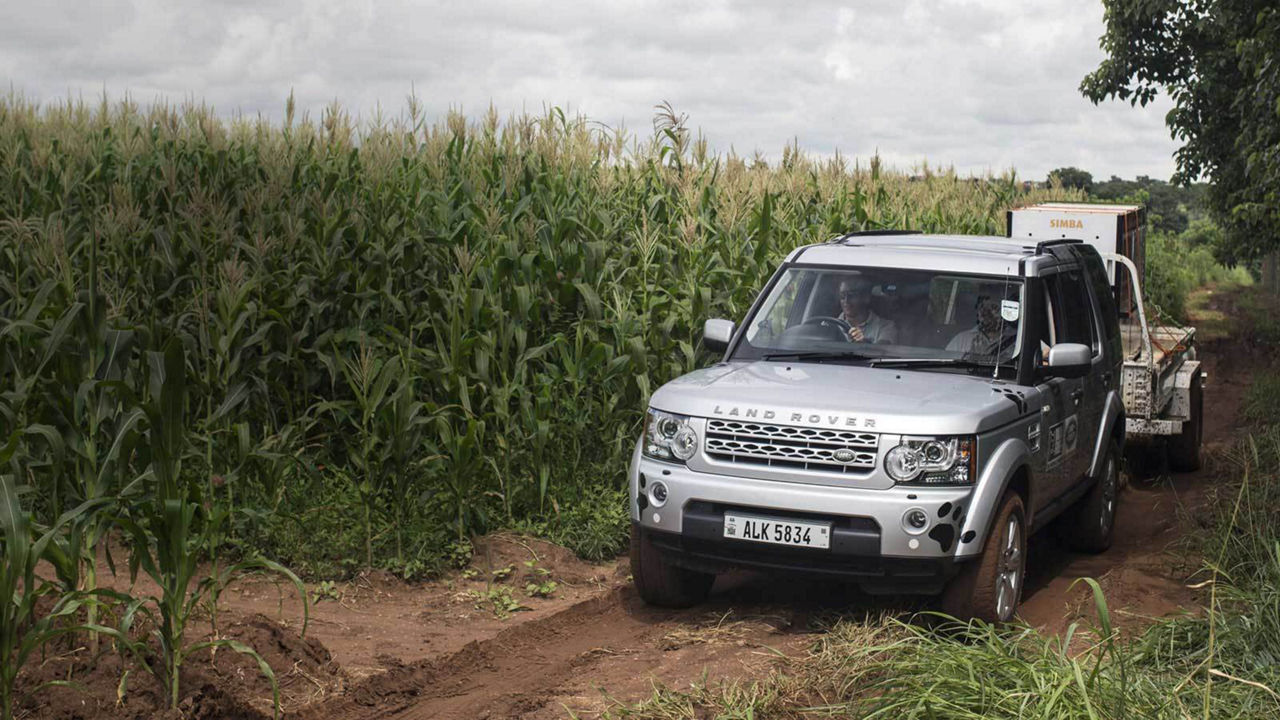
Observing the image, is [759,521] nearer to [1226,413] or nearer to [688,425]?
[688,425]

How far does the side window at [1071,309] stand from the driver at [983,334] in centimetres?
59

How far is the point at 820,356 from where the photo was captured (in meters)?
7.71

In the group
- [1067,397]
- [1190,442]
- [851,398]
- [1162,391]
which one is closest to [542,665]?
[851,398]

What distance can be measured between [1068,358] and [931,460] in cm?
155

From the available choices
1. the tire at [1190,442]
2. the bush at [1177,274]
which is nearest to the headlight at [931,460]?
the tire at [1190,442]

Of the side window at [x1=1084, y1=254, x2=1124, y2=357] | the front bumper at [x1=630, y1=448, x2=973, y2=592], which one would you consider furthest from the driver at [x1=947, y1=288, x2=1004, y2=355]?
the side window at [x1=1084, y1=254, x2=1124, y2=357]

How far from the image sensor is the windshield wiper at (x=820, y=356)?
25.1 feet

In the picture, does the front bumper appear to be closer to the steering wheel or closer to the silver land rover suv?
the silver land rover suv

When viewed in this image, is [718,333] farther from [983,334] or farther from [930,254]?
[983,334]

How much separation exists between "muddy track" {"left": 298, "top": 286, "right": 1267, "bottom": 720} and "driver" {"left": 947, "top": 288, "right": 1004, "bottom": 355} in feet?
4.97

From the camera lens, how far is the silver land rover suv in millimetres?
6566

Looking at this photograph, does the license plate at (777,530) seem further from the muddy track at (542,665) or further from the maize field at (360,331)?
the maize field at (360,331)

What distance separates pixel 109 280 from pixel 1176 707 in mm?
7478

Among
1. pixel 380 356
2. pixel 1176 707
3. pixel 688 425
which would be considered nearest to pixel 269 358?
pixel 380 356
